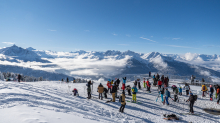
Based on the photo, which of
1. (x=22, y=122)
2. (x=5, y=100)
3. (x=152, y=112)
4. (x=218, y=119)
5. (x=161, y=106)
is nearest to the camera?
(x=22, y=122)

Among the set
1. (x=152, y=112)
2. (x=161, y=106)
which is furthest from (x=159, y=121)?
(x=161, y=106)

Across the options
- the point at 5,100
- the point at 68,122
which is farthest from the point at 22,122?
the point at 5,100

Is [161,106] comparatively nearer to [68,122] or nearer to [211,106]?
[211,106]

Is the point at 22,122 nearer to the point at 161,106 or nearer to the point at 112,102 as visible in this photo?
the point at 112,102

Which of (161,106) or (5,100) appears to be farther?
(161,106)

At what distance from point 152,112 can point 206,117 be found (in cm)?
455

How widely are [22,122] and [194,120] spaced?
11.8 m

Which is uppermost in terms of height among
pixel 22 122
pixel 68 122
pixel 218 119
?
pixel 22 122

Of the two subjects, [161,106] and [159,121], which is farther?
[161,106]

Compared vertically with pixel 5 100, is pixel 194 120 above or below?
below

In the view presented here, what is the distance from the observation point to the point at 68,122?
20.4 ft

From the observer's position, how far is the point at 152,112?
36.3 feet

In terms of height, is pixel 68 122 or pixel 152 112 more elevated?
pixel 68 122

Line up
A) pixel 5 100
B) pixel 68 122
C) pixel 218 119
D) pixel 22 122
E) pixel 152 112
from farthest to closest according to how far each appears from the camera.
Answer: pixel 152 112
pixel 218 119
pixel 5 100
pixel 68 122
pixel 22 122
